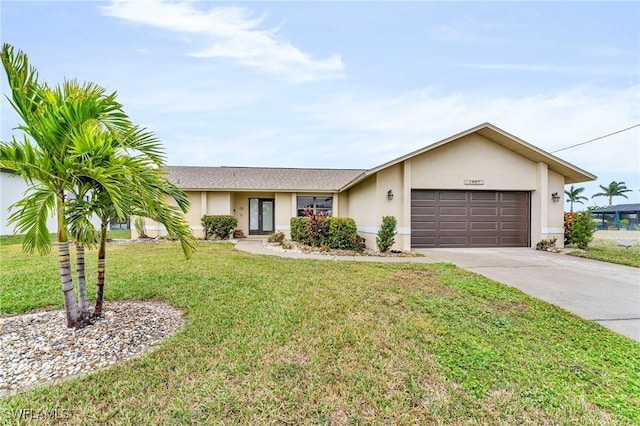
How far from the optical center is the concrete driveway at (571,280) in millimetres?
4316

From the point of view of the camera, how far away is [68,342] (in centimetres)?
314

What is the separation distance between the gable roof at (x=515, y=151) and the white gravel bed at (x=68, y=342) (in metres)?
8.21

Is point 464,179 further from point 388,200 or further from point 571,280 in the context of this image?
point 571,280

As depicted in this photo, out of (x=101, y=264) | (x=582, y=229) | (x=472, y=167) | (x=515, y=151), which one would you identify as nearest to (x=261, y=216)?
(x=472, y=167)

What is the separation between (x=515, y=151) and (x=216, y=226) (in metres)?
13.5

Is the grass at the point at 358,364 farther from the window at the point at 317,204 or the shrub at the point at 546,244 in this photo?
the window at the point at 317,204

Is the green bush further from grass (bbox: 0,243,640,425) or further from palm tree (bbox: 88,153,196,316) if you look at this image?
palm tree (bbox: 88,153,196,316)

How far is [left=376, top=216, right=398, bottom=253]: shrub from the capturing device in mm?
9805

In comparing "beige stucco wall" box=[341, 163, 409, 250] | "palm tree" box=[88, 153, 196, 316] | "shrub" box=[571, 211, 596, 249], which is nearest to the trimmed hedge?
"beige stucco wall" box=[341, 163, 409, 250]

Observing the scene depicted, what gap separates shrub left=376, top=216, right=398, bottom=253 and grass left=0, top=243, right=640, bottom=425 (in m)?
4.60

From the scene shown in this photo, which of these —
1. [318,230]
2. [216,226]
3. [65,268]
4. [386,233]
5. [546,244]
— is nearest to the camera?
[65,268]

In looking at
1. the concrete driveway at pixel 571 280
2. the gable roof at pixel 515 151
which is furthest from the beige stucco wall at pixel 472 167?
the concrete driveway at pixel 571 280

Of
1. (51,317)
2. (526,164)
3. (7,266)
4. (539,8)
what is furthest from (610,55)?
(7,266)

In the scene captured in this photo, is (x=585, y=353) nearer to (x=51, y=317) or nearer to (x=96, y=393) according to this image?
(x=96, y=393)
